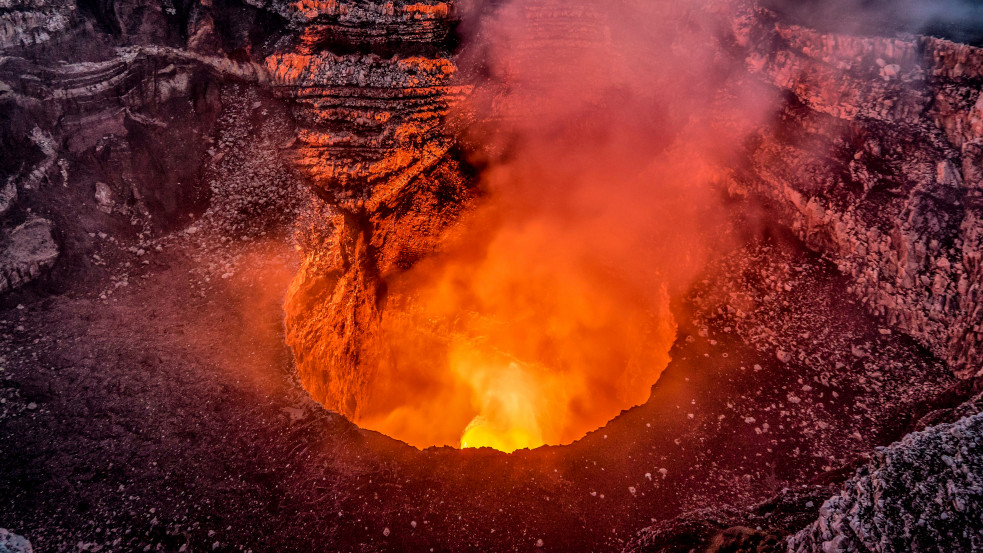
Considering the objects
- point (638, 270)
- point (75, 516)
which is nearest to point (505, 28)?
point (638, 270)

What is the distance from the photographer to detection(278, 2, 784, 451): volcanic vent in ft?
30.9

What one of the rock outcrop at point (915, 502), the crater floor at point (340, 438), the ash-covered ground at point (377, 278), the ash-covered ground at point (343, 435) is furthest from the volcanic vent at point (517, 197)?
the rock outcrop at point (915, 502)

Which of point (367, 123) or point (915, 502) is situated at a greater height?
point (367, 123)

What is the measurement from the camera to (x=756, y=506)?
4.83 m

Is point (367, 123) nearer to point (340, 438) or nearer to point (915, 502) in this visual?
point (340, 438)

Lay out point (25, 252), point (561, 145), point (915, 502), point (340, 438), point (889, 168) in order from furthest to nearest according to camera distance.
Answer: point (561, 145), point (25, 252), point (889, 168), point (340, 438), point (915, 502)

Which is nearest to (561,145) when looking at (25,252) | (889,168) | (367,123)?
(367,123)

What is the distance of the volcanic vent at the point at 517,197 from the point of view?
9.41 meters

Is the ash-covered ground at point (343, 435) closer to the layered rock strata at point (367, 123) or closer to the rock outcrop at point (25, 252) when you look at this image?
the rock outcrop at point (25, 252)

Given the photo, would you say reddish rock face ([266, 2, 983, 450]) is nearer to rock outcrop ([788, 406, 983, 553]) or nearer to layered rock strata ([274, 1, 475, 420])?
layered rock strata ([274, 1, 475, 420])

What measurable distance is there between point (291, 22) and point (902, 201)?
1225 centimetres

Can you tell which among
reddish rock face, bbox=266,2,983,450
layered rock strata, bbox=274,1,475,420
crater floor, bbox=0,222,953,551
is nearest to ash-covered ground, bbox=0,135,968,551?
crater floor, bbox=0,222,953,551

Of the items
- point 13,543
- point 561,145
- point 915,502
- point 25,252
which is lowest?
point 915,502

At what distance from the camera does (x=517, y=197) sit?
1105 centimetres
